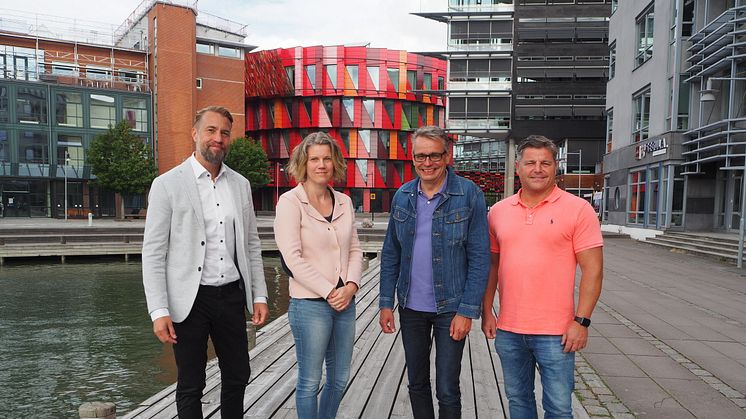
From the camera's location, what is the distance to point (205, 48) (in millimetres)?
50219

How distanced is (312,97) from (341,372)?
54.4 m

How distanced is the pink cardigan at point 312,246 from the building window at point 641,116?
23825 mm

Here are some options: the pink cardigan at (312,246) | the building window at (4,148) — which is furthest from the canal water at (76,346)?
the building window at (4,148)

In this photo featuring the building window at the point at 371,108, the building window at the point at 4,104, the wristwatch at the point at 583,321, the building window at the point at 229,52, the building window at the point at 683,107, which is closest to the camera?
the wristwatch at the point at 583,321

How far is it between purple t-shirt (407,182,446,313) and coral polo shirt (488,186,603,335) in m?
0.45

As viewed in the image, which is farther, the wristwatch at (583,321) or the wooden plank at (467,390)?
the wooden plank at (467,390)

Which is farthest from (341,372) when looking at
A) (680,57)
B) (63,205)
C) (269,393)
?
(63,205)

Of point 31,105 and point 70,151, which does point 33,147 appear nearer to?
point 70,151

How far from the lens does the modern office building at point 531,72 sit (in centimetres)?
4228

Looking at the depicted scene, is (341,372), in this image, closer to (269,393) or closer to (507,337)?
(507,337)

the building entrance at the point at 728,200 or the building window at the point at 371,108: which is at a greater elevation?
the building window at the point at 371,108

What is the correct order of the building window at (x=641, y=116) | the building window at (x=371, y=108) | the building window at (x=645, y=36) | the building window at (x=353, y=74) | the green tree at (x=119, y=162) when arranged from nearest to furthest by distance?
the building window at (x=645, y=36)
the building window at (x=641, y=116)
the green tree at (x=119, y=162)
the building window at (x=353, y=74)
the building window at (x=371, y=108)

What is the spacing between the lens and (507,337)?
9.70 ft

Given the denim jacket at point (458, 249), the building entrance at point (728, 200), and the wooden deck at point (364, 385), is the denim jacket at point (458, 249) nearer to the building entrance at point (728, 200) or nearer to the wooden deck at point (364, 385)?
the wooden deck at point (364, 385)
